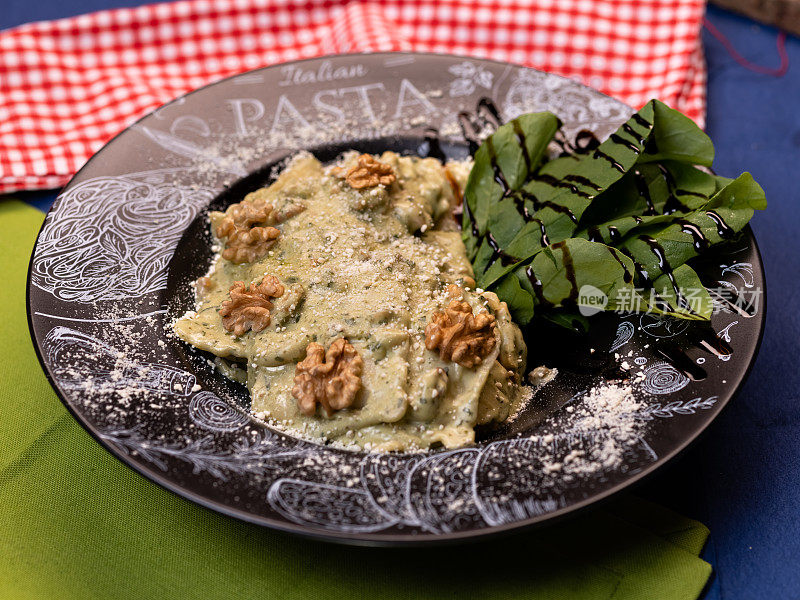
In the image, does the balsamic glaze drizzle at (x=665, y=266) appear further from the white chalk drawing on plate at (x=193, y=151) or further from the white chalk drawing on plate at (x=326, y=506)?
the white chalk drawing on plate at (x=193, y=151)

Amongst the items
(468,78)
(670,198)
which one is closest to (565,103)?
(468,78)

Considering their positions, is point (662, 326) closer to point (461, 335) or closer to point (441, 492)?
point (461, 335)

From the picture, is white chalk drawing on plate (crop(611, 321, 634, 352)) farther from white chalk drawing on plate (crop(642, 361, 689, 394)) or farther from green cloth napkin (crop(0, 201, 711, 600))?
green cloth napkin (crop(0, 201, 711, 600))

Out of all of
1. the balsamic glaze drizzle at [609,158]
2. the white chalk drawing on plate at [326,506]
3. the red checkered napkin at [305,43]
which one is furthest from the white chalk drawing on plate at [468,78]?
the white chalk drawing on plate at [326,506]

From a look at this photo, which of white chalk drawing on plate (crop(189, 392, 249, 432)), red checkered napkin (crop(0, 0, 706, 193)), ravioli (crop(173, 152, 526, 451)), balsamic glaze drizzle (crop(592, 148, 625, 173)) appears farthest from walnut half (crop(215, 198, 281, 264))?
red checkered napkin (crop(0, 0, 706, 193))

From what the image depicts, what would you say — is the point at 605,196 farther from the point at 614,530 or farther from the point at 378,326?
the point at 614,530

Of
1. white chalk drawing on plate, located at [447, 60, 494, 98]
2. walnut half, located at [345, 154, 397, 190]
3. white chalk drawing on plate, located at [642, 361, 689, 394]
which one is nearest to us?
white chalk drawing on plate, located at [642, 361, 689, 394]
